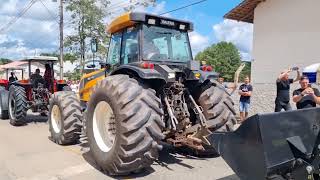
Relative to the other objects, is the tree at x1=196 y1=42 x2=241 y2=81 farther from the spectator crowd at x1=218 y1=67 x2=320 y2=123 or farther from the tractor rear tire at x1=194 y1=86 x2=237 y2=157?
the tractor rear tire at x1=194 y1=86 x2=237 y2=157

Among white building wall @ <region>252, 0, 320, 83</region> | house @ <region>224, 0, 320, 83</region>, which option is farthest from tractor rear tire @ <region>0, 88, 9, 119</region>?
white building wall @ <region>252, 0, 320, 83</region>

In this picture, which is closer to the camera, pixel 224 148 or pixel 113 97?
pixel 224 148

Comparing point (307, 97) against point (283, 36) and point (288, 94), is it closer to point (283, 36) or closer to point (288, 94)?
point (288, 94)

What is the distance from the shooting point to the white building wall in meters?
14.4

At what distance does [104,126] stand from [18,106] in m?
5.61

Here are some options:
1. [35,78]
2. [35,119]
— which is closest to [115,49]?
[35,78]

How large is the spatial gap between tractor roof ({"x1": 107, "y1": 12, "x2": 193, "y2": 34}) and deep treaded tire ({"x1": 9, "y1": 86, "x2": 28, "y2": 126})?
16.5 ft

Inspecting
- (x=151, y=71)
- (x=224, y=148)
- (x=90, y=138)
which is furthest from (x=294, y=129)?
(x=90, y=138)

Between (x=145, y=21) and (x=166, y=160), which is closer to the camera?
(x=145, y=21)

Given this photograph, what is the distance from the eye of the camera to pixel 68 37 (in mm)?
21406

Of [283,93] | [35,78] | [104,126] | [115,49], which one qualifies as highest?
[115,49]

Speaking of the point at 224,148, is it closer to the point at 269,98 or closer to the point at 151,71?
the point at 151,71

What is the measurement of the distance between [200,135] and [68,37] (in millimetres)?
16906

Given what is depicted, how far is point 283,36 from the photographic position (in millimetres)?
15742
